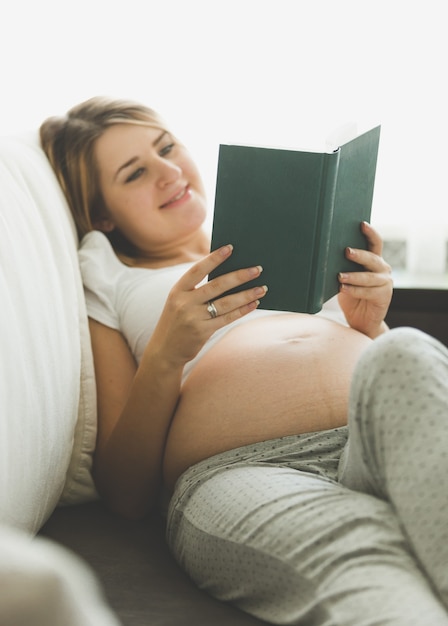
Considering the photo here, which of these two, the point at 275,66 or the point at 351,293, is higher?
the point at 275,66

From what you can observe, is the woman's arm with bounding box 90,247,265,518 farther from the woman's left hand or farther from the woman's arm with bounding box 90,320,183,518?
the woman's left hand

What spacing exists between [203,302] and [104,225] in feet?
1.59

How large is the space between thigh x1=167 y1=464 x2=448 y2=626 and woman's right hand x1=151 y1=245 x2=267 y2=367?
0.21 metres

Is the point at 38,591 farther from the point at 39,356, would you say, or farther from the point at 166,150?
the point at 166,150

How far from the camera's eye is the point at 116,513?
1.38 m

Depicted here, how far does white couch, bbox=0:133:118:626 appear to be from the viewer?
1.09 metres

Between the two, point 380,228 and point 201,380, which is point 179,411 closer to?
point 201,380

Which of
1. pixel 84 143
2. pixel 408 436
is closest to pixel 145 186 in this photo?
pixel 84 143

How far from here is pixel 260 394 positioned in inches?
51.3

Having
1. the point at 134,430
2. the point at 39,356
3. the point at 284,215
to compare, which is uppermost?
the point at 284,215

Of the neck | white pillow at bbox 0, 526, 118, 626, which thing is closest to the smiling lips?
the neck

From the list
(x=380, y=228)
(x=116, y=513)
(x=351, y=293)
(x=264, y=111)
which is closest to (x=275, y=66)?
(x=264, y=111)

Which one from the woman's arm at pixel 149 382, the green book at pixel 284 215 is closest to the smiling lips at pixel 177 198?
the woman's arm at pixel 149 382

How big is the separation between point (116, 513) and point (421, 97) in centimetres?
128
